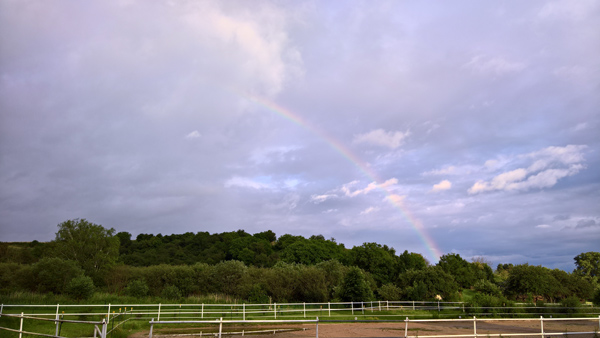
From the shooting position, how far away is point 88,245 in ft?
180

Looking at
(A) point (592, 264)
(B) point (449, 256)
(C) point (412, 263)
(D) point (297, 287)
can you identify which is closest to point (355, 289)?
(D) point (297, 287)

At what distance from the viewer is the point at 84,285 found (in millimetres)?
34781

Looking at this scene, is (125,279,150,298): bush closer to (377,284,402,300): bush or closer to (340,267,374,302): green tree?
(340,267,374,302): green tree

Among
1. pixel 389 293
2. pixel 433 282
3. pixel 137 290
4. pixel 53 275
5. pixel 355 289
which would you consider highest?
pixel 53 275

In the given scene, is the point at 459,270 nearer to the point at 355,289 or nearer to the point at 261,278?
the point at 261,278

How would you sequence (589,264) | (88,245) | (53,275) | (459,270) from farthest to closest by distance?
(589,264), (459,270), (88,245), (53,275)

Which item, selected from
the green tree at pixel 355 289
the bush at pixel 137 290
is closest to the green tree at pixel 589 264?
the green tree at pixel 355 289

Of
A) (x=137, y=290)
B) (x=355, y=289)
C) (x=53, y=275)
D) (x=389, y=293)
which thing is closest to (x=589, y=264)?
(x=389, y=293)

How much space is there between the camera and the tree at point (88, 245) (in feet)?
174

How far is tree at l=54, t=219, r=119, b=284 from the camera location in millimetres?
52969

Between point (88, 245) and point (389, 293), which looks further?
point (88, 245)

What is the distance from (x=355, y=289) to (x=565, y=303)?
1712 cm

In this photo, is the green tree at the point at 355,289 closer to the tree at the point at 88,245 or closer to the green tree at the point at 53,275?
the green tree at the point at 53,275

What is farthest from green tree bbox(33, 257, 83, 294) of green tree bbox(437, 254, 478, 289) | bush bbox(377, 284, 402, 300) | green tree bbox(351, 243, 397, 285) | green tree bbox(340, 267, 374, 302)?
green tree bbox(437, 254, 478, 289)
